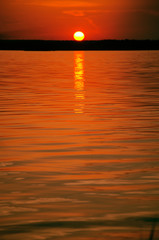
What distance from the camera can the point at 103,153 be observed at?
11.3m

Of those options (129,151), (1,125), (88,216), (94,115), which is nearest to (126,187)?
(88,216)

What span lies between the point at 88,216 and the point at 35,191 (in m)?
1.35

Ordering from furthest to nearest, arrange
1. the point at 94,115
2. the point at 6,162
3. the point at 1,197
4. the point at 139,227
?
the point at 94,115 < the point at 6,162 < the point at 1,197 < the point at 139,227

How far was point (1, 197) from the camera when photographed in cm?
817

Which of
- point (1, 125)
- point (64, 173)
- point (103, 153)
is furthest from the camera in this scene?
point (1, 125)

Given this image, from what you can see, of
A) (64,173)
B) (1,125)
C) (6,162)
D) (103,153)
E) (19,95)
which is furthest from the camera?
(19,95)

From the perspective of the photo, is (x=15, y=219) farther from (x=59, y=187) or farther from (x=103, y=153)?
(x=103, y=153)

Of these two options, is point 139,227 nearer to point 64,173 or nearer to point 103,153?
point 64,173

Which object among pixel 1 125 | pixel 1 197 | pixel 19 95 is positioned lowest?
pixel 1 197

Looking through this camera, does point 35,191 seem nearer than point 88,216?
No

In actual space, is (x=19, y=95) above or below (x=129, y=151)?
above

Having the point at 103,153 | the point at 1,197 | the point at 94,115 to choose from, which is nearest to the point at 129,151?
the point at 103,153

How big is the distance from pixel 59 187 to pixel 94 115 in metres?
8.69

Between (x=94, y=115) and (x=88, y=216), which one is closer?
(x=88, y=216)
